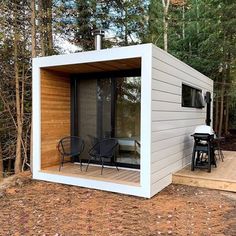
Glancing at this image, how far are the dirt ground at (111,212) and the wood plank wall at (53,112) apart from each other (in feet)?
2.98

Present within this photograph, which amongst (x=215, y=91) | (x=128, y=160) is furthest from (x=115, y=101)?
(x=215, y=91)

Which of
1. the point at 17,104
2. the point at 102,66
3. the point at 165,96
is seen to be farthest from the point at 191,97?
the point at 17,104

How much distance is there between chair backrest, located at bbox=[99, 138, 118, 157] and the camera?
5184 millimetres

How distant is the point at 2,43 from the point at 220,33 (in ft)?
24.4

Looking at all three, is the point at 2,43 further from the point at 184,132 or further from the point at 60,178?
the point at 184,132

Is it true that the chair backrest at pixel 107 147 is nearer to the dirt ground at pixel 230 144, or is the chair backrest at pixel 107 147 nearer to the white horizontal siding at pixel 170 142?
the white horizontal siding at pixel 170 142

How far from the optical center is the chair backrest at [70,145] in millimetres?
5949

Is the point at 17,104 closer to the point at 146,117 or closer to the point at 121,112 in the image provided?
the point at 121,112

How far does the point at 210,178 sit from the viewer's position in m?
4.88

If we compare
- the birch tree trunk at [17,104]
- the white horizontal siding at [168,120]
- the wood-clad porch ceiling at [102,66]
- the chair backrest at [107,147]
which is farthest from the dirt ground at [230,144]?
the birch tree trunk at [17,104]

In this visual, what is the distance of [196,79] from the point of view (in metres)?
6.82

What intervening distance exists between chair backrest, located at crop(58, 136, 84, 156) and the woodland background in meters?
1.95

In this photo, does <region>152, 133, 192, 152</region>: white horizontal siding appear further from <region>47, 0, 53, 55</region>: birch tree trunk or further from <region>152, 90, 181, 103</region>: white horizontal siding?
<region>47, 0, 53, 55</region>: birch tree trunk

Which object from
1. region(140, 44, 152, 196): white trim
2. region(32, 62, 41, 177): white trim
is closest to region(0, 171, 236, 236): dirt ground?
region(140, 44, 152, 196): white trim
